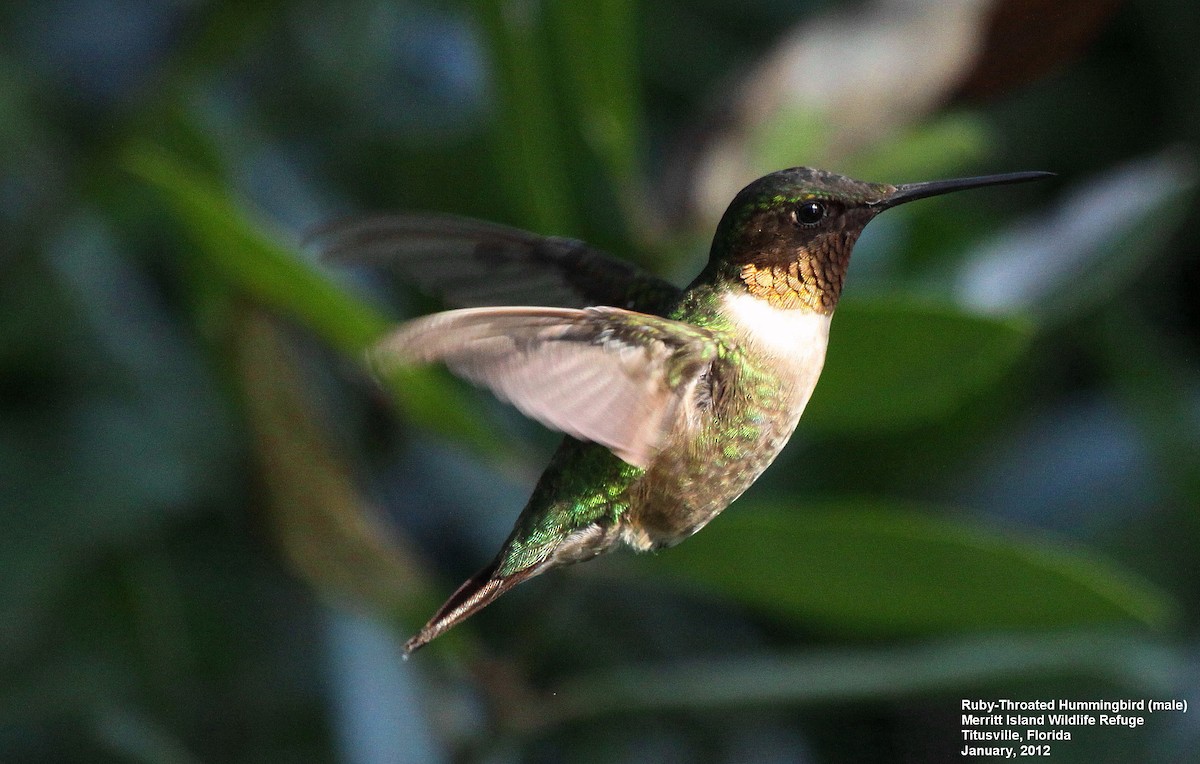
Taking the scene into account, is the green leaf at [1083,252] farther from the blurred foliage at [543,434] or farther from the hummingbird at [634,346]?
the hummingbird at [634,346]

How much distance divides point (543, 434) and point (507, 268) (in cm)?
73

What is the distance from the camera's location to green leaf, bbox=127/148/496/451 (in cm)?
138

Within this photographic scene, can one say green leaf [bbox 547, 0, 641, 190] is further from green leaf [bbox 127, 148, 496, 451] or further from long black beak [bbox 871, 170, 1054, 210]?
long black beak [bbox 871, 170, 1054, 210]

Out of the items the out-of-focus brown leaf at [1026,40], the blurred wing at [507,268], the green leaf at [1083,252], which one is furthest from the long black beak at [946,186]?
the green leaf at [1083,252]

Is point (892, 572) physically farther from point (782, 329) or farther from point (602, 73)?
point (602, 73)

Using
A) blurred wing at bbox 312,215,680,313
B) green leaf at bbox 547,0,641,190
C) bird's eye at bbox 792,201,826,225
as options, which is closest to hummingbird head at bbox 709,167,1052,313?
bird's eye at bbox 792,201,826,225

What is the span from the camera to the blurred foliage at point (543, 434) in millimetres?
1532

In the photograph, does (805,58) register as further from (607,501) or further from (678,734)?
(678,734)

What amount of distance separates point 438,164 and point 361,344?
652 mm

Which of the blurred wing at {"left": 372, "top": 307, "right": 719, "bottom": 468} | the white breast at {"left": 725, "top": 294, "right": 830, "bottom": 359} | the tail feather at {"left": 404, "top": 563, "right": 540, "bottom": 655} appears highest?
the white breast at {"left": 725, "top": 294, "right": 830, "bottom": 359}

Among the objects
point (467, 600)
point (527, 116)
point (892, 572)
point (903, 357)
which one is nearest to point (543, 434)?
point (527, 116)

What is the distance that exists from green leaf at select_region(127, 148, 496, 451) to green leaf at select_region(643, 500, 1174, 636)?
28 centimetres

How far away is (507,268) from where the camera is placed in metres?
1.27

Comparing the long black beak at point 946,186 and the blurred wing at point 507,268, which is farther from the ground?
the blurred wing at point 507,268
